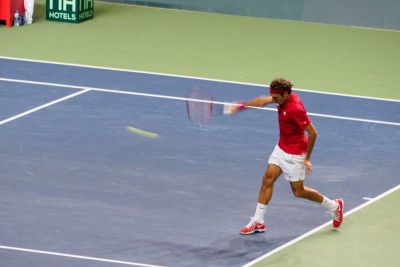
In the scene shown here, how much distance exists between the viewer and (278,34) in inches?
976

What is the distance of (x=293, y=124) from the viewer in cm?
1309

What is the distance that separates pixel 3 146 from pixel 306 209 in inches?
189

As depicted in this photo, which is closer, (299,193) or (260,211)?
(260,211)

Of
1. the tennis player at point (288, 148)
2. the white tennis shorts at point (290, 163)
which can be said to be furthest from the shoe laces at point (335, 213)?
the white tennis shorts at point (290, 163)

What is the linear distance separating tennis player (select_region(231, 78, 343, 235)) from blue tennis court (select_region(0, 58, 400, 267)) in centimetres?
40

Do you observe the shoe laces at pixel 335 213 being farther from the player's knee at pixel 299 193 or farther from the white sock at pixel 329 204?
the player's knee at pixel 299 193

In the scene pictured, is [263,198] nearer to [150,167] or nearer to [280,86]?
[280,86]

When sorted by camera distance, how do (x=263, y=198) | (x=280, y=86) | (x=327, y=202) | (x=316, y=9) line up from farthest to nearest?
(x=316, y=9)
(x=327, y=202)
(x=263, y=198)
(x=280, y=86)

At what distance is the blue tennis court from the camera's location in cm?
1300

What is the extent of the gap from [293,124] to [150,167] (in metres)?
3.27

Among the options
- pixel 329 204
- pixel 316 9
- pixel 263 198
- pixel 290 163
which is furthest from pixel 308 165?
pixel 316 9

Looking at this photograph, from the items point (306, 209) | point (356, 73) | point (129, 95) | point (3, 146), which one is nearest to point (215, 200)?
point (306, 209)

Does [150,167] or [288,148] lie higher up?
[288,148]

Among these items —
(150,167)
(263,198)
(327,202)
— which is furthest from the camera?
(150,167)
